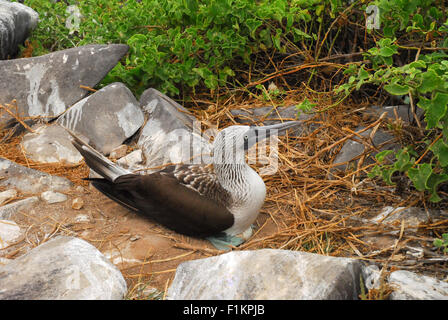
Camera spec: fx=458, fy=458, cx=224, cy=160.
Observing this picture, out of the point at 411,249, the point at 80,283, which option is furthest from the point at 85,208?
the point at 411,249

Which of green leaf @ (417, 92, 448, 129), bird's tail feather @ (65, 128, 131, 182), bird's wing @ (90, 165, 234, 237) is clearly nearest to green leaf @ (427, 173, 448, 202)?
green leaf @ (417, 92, 448, 129)

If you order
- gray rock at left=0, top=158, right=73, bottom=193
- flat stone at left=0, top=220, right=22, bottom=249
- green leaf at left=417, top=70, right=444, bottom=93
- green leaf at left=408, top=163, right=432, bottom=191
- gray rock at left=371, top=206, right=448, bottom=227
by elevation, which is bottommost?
flat stone at left=0, top=220, right=22, bottom=249

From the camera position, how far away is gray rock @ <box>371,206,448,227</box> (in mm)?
2971

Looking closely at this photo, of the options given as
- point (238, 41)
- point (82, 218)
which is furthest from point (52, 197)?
point (238, 41)

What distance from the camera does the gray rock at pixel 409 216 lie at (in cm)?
297

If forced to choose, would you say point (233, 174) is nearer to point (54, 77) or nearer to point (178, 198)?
point (178, 198)

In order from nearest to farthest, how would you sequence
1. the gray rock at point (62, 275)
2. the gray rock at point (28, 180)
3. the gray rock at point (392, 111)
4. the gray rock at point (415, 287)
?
the gray rock at point (415, 287) → the gray rock at point (62, 275) → the gray rock at point (28, 180) → the gray rock at point (392, 111)

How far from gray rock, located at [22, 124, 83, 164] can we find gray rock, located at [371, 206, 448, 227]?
253 centimetres

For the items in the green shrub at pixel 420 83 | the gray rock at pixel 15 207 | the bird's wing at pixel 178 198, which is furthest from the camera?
the gray rock at pixel 15 207

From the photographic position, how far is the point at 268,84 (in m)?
4.81

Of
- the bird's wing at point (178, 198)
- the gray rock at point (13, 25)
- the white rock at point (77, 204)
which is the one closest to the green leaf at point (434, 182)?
the bird's wing at point (178, 198)

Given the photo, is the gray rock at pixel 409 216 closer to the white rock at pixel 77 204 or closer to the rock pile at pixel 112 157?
the rock pile at pixel 112 157

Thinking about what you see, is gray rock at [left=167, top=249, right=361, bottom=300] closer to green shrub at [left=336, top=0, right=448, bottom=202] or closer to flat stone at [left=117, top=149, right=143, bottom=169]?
green shrub at [left=336, top=0, right=448, bottom=202]

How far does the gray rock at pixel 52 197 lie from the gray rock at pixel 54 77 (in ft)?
3.59
